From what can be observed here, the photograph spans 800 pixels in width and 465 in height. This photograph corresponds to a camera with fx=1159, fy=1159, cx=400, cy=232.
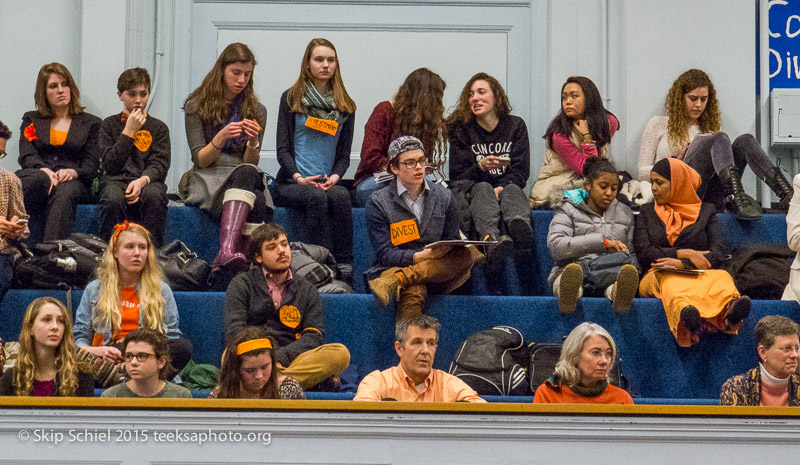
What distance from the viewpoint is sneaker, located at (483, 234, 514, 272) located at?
4793 mm

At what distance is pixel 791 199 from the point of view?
5.05m

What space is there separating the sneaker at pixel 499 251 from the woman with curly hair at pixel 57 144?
1848 mm

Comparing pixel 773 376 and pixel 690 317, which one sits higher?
pixel 690 317

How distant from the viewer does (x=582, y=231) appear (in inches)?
194

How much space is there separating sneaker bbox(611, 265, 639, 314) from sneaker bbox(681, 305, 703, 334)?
0.21 m

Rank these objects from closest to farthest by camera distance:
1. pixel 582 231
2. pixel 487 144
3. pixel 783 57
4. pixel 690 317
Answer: pixel 690 317, pixel 582 231, pixel 487 144, pixel 783 57

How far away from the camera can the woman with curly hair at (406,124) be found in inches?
207

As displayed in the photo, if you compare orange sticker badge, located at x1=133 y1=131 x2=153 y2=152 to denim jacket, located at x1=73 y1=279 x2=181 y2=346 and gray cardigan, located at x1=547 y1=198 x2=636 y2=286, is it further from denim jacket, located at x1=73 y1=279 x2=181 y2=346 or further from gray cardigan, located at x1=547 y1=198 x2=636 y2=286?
gray cardigan, located at x1=547 y1=198 x2=636 y2=286

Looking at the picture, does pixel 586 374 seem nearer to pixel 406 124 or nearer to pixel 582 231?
pixel 582 231

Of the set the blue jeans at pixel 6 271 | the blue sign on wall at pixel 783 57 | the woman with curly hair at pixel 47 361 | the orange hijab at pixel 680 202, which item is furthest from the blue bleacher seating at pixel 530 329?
the blue sign on wall at pixel 783 57

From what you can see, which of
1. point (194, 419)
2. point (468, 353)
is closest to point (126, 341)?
point (194, 419)

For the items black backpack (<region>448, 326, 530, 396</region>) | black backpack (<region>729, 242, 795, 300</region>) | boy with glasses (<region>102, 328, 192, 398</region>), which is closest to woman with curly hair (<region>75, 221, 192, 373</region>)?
boy with glasses (<region>102, 328, 192, 398</region>)

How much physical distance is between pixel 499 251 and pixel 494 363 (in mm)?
580

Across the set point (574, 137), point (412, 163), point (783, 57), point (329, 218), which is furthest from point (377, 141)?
point (783, 57)
